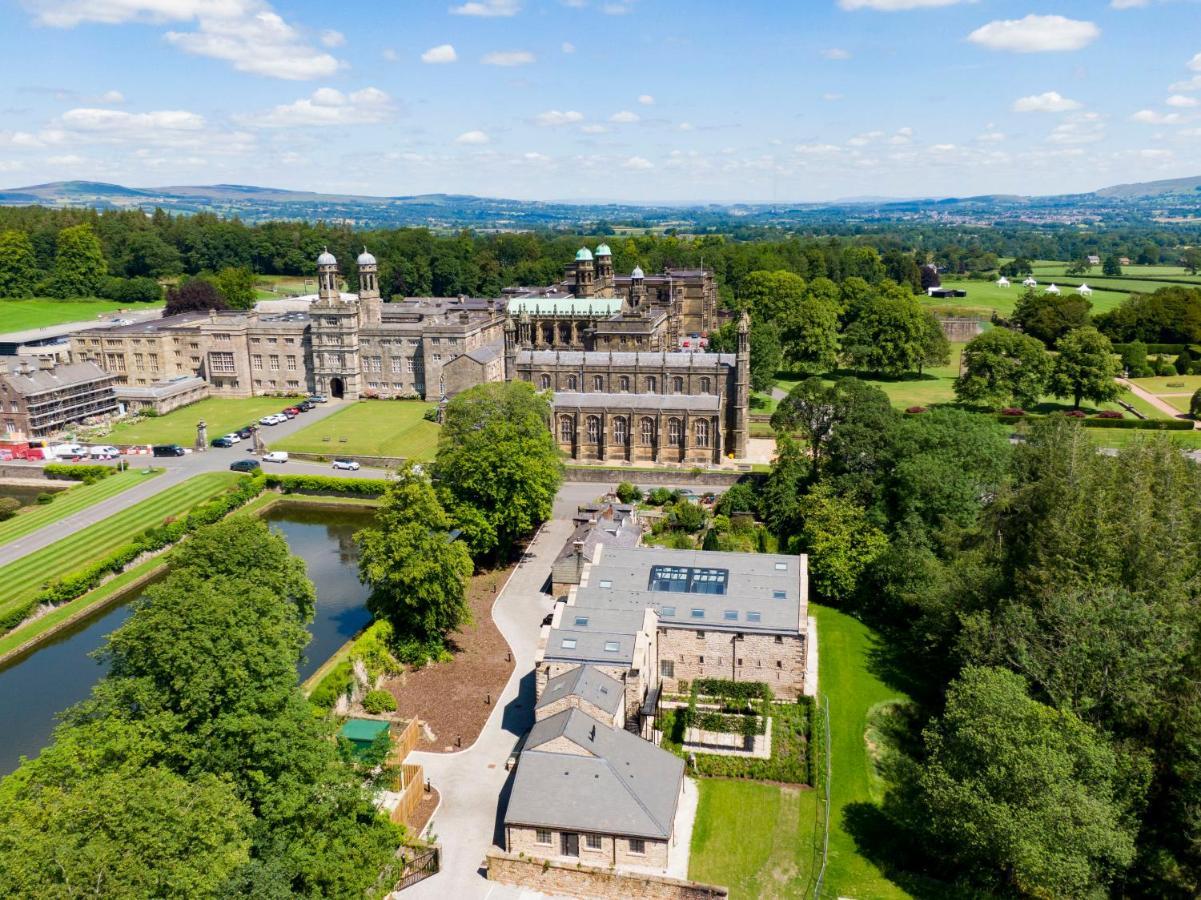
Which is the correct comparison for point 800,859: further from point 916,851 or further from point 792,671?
point 792,671

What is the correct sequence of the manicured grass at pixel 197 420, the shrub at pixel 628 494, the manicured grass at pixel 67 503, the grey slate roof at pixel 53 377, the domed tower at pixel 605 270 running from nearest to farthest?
the manicured grass at pixel 67 503 → the shrub at pixel 628 494 → the grey slate roof at pixel 53 377 → the manicured grass at pixel 197 420 → the domed tower at pixel 605 270

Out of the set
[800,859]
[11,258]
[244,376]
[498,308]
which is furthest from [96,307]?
[800,859]

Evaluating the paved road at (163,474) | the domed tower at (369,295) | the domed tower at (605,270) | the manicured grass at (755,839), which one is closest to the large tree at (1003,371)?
the domed tower at (605,270)

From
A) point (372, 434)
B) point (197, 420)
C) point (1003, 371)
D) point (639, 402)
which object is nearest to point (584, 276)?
point (372, 434)

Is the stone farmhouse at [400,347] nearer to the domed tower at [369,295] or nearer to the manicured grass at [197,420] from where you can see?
the domed tower at [369,295]

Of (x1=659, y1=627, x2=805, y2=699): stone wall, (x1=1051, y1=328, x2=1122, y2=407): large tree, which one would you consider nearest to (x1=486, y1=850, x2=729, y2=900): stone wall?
(x1=659, y1=627, x2=805, y2=699): stone wall

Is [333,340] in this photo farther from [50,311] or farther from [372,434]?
[50,311]
